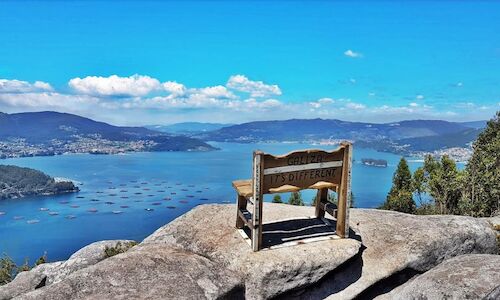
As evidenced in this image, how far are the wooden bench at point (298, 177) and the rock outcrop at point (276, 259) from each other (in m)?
0.47

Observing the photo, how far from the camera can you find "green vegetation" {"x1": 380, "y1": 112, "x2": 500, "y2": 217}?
21578 millimetres

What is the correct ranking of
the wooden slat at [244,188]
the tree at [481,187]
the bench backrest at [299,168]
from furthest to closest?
the tree at [481,187]
the wooden slat at [244,188]
the bench backrest at [299,168]

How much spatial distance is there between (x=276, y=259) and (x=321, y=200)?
7.64ft

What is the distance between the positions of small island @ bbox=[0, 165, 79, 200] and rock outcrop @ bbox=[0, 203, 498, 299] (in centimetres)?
15265

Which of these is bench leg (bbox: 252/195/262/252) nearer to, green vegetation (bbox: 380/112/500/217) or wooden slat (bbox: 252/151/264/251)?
wooden slat (bbox: 252/151/264/251)

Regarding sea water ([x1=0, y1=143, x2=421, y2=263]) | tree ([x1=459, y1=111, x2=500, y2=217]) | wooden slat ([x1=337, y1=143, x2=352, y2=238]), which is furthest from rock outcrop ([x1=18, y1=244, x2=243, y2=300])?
sea water ([x1=0, y1=143, x2=421, y2=263])

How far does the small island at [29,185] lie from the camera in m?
146

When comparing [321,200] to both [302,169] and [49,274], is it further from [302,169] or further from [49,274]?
[49,274]

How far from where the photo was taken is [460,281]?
5.82 m

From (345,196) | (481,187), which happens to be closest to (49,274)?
(345,196)

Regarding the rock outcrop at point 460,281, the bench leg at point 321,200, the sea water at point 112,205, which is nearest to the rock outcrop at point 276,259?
the bench leg at point 321,200

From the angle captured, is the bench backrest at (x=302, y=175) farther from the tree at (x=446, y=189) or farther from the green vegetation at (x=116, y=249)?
the tree at (x=446, y=189)

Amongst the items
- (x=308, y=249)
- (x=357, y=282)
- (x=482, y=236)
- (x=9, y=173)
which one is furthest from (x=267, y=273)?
Result: (x=9, y=173)

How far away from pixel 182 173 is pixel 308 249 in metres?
185
